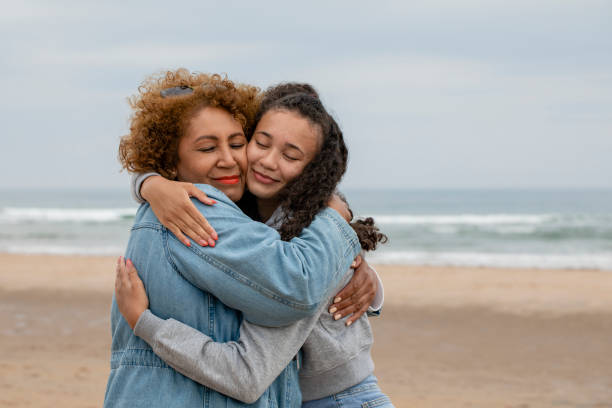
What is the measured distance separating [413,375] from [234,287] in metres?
6.32

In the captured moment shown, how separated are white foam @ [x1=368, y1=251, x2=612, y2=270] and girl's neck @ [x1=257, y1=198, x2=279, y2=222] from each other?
15730 millimetres

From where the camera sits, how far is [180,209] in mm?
1879

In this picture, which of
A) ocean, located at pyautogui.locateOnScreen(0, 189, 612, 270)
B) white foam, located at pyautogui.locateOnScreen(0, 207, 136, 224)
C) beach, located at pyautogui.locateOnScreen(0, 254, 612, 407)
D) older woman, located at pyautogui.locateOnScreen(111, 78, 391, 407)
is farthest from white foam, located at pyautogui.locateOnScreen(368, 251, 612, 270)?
white foam, located at pyautogui.locateOnScreen(0, 207, 136, 224)

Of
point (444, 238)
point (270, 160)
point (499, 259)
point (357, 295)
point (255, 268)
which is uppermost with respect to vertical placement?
point (270, 160)

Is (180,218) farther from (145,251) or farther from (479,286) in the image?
(479,286)

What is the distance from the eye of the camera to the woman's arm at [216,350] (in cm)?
182

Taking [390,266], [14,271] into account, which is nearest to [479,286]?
[390,266]

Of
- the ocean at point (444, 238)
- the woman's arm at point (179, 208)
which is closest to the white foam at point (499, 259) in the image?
the ocean at point (444, 238)

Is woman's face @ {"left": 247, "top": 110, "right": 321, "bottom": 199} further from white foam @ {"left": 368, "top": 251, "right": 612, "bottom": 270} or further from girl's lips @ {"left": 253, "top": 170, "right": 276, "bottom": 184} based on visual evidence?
white foam @ {"left": 368, "top": 251, "right": 612, "bottom": 270}

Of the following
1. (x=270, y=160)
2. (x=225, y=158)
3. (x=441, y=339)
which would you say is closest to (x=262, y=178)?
(x=270, y=160)

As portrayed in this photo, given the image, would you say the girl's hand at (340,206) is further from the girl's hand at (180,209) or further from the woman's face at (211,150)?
the girl's hand at (180,209)

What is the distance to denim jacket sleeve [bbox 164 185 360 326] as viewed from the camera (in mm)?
1797

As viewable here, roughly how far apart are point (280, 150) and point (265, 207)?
248mm

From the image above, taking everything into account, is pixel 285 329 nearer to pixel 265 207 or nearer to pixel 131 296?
pixel 131 296
